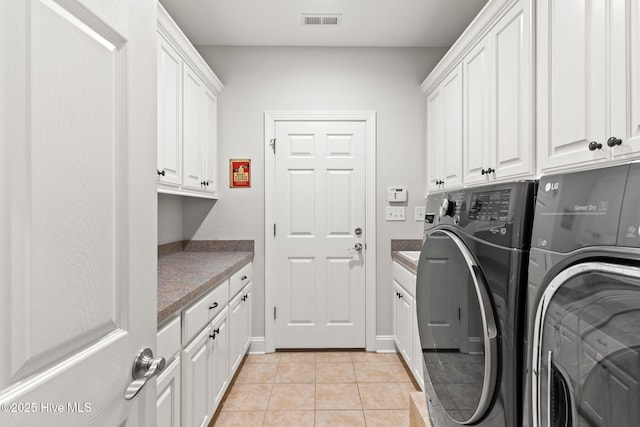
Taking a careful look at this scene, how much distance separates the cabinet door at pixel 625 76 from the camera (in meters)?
0.99

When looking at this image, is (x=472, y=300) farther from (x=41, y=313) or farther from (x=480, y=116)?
(x=480, y=116)

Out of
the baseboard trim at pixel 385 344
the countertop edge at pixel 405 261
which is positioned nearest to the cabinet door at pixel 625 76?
the countertop edge at pixel 405 261

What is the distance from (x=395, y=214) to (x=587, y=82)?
6.18 ft

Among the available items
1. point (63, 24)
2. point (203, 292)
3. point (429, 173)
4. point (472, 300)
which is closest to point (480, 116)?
point (429, 173)

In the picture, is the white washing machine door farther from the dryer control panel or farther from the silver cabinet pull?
the silver cabinet pull

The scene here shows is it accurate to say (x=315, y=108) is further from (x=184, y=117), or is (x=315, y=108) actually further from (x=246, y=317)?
(x=246, y=317)

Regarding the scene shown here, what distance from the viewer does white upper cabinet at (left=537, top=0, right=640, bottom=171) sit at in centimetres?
102

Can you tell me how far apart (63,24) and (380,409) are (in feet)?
7.62

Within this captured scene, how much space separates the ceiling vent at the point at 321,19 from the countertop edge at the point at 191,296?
1.87 m

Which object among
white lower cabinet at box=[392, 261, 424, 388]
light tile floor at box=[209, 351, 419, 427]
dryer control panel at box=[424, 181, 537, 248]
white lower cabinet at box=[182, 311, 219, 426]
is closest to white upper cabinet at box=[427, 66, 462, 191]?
white lower cabinet at box=[392, 261, 424, 388]

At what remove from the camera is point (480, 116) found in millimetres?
1938

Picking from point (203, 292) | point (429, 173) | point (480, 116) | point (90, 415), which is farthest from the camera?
point (429, 173)

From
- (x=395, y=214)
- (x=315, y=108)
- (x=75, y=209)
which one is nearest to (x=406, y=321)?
(x=395, y=214)

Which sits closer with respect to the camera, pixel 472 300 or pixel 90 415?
pixel 90 415
